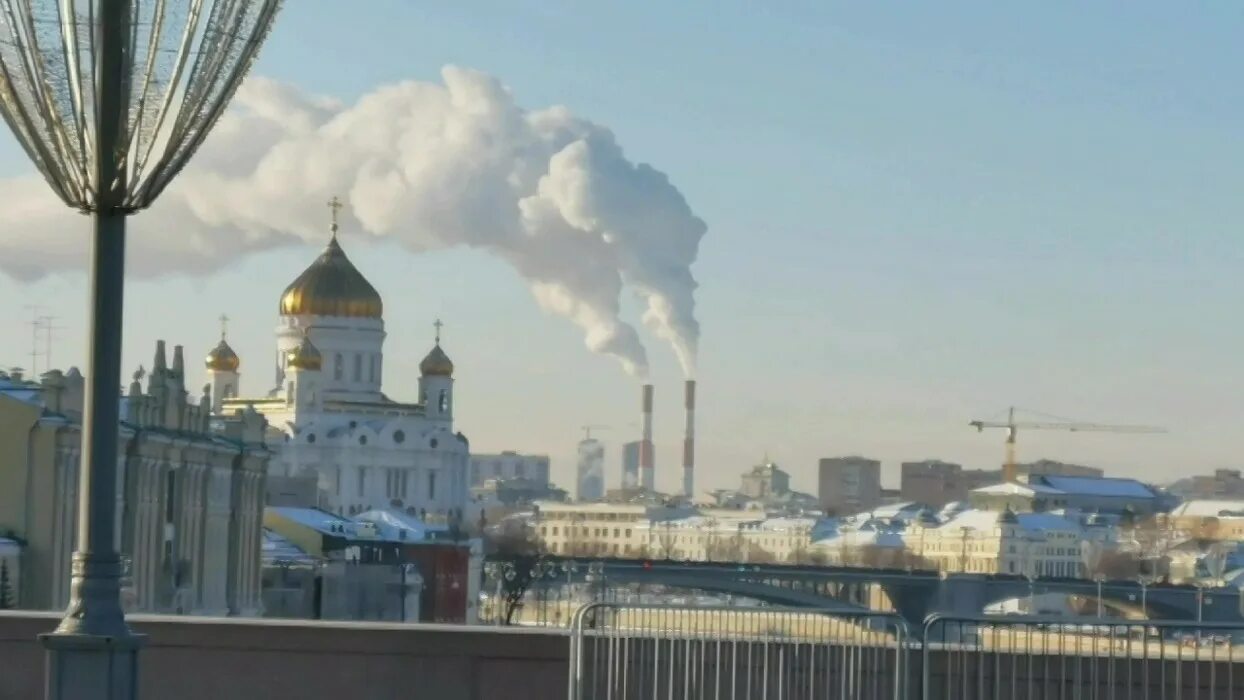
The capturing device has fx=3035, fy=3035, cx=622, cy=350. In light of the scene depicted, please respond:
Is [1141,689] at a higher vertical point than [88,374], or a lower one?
lower

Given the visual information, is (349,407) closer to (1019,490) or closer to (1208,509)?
(1019,490)

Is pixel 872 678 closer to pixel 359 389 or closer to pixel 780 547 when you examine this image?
pixel 359 389

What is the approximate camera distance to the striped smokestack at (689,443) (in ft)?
507

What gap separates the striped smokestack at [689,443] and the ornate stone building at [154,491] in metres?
101

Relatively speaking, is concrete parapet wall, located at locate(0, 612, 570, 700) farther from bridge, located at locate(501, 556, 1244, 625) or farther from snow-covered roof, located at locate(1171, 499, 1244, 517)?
snow-covered roof, located at locate(1171, 499, 1244, 517)

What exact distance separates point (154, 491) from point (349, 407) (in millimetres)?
67522

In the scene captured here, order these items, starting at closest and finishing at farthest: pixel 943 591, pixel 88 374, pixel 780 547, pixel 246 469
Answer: pixel 88 374
pixel 246 469
pixel 943 591
pixel 780 547

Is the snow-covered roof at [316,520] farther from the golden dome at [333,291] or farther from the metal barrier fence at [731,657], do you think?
the metal barrier fence at [731,657]

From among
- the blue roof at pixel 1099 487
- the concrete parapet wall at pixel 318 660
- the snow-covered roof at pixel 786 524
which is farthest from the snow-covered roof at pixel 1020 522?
the concrete parapet wall at pixel 318 660

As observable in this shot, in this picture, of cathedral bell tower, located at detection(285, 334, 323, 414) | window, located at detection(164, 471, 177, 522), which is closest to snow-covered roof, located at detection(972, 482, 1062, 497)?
cathedral bell tower, located at detection(285, 334, 323, 414)

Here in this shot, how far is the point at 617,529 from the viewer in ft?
606

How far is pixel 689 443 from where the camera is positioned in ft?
558

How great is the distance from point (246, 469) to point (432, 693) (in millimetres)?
39022

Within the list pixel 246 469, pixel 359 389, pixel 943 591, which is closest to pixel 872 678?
pixel 246 469
